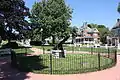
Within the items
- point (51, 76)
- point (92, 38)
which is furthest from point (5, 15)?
point (92, 38)

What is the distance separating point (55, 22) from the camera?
5822cm

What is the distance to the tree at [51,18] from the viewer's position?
5847 cm

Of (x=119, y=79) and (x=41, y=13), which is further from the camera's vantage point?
(x=41, y=13)

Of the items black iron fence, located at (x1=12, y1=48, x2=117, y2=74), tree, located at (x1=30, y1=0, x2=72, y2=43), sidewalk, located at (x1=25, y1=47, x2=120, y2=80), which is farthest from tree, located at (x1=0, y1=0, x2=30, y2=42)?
tree, located at (x1=30, y1=0, x2=72, y2=43)

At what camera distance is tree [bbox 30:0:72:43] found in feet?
192

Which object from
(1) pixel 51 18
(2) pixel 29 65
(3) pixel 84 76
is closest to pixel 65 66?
(2) pixel 29 65

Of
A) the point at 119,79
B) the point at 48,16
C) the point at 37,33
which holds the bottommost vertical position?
the point at 119,79

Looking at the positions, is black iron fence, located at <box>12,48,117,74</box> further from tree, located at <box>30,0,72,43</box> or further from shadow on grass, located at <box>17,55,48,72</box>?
tree, located at <box>30,0,72,43</box>

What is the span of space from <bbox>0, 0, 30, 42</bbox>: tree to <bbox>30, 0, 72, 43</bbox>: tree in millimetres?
22984

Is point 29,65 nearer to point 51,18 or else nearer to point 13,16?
point 13,16

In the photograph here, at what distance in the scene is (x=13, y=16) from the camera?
26.4 meters

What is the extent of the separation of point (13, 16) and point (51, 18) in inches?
1273

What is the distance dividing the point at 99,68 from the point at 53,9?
45554mm

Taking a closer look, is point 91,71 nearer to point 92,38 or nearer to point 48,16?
point 48,16
